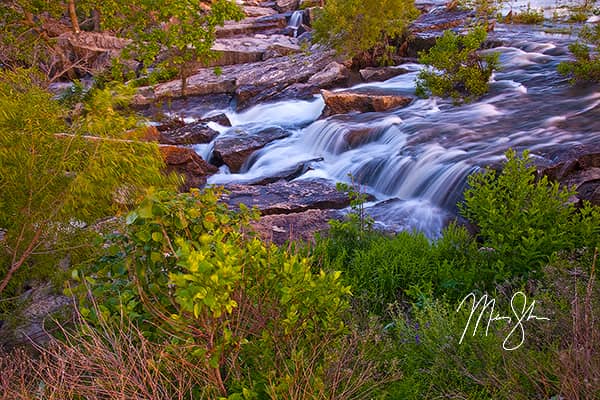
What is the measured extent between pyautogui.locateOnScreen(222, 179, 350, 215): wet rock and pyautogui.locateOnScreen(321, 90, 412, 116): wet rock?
11.7 feet

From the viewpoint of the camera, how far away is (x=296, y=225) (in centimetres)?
742

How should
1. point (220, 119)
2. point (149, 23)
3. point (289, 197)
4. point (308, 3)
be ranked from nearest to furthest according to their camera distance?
point (289, 197) → point (220, 119) → point (149, 23) → point (308, 3)

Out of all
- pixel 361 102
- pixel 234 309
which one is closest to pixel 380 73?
pixel 361 102

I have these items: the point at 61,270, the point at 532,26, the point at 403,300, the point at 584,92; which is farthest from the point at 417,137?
the point at 532,26

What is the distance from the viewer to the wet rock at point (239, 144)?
1177 cm

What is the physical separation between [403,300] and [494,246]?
102 centimetres

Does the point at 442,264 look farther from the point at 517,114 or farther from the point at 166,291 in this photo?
the point at 517,114

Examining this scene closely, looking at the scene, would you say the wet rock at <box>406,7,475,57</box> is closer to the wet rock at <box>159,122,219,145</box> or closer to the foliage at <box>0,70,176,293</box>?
the wet rock at <box>159,122,219,145</box>

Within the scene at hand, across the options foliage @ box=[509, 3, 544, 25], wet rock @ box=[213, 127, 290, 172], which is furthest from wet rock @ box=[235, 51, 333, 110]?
foliage @ box=[509, 3, 544, 25]

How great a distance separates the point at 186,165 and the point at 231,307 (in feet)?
26.7

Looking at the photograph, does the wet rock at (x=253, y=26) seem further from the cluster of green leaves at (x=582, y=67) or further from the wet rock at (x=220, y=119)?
the cluster of green leaves at (x=582, y=67)

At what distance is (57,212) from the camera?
5.36m

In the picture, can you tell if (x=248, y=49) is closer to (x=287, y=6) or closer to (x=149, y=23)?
(x=149, y=23)

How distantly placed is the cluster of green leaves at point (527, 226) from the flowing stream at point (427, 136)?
2.18 m
